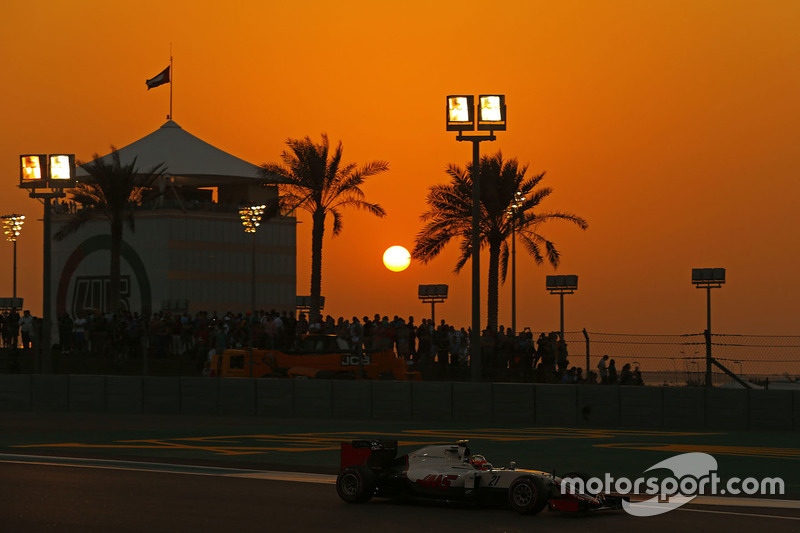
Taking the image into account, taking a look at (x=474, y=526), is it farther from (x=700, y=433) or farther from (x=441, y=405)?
(x=441, y=405)

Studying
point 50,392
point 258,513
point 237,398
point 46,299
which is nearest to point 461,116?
point 237,398

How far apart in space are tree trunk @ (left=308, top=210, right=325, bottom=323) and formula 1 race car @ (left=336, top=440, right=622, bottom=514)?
37.9 meters

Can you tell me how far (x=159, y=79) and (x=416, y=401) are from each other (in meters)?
45.5

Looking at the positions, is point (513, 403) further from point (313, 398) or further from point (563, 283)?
point (563, 283)

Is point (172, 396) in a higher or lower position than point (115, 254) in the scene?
lower

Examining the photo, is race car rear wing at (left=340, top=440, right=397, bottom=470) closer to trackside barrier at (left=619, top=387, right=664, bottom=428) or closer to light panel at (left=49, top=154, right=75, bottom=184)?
trackside barrier at (left=619, top=387, right=664, bottom=428)

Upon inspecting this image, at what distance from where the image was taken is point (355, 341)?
1204 inches

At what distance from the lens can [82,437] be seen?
20188mm

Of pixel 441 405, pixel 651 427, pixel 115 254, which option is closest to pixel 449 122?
pixel 441 405

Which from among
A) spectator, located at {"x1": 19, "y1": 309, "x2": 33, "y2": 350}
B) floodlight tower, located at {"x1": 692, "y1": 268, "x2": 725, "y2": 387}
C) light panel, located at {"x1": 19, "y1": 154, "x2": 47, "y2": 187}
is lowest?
spectator, located at {"x1": 19, "y1": 309, "x2": 33, "y2": 350}

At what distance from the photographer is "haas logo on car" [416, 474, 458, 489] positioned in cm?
1089

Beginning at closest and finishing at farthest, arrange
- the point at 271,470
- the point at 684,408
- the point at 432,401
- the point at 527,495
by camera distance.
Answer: the point at 527,495 < the point at 271,470 < the point at 684,408 < the point at 432,401

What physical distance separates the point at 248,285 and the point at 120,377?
38.6 metres

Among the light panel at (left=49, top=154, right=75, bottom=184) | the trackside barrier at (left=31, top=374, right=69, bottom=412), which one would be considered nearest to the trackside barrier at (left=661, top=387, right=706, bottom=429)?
the trackside barrier at (left=31, top=374, right=69, bottom=412)
